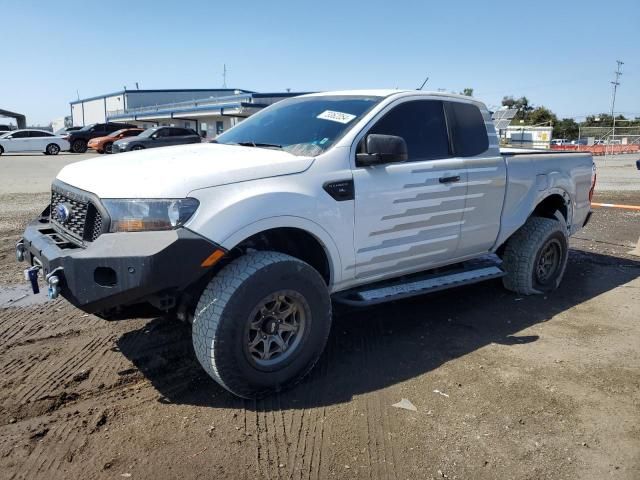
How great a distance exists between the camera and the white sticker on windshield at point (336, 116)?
4.04 metres

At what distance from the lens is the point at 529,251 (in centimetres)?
537

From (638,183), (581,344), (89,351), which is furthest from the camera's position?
(638,183)

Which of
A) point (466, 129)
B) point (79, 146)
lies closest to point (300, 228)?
point (466, 129)

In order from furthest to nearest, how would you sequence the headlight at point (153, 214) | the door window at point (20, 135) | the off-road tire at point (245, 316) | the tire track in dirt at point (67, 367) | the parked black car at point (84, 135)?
the parked black car at point (84, 135), the door window at point (20, 135), the tire track in dirt at point (67, 367), the off-road tire at point (245, 316), the headlight at point (153, 214)

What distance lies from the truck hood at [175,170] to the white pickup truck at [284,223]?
1cm

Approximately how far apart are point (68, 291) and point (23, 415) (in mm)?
806

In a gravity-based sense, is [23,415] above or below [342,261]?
below

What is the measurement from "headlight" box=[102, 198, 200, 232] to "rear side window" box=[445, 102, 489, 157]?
2525mm

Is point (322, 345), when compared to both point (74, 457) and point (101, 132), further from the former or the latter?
point (101, 132)

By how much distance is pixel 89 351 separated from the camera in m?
4.14

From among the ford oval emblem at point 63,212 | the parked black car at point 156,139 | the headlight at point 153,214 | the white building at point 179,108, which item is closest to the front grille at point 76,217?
the ford oval emblem at point 63,212

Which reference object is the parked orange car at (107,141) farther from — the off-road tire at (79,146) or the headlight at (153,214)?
the headlight at (153,214)

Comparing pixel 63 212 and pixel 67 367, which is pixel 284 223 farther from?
pixel 67 367

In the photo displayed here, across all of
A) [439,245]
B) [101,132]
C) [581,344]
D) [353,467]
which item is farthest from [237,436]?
[101,132]
